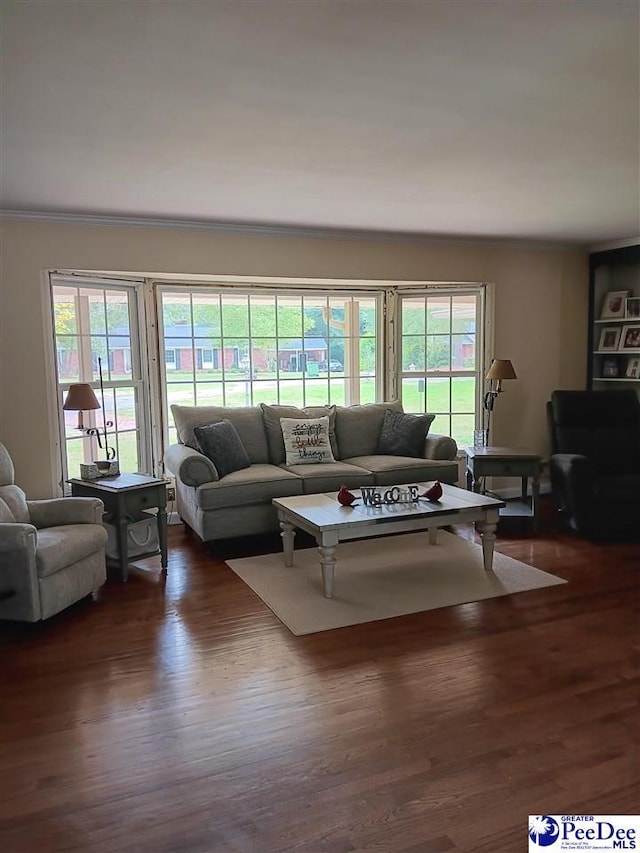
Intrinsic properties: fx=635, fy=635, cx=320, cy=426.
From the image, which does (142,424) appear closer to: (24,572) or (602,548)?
(24,572)

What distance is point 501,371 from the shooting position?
5.60 metres

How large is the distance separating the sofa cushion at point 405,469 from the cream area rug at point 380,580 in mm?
503

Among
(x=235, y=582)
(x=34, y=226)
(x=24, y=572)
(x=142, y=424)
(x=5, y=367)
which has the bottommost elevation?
(x=235, y=582)

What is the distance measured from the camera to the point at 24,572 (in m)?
3.22

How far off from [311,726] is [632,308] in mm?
5141

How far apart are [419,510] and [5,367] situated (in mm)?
2990

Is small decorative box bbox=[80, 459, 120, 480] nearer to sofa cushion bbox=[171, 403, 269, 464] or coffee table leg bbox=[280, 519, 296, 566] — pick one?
sofa cushion bbox=[171, 403, 269, 464]

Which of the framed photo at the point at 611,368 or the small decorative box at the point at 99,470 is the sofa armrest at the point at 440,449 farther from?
the small decorative box at the point at 99,470

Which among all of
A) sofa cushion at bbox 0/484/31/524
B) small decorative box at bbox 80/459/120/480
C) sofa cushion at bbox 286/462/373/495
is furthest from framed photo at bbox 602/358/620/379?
sofa cushion at bbox 0/484/31/524

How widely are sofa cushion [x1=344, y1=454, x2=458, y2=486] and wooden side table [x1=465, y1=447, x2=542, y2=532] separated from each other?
0.18 meters

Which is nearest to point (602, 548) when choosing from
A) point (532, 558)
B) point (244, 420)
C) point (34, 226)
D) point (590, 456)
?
point (532, 558)

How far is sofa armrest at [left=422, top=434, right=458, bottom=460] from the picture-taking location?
17.3 feet

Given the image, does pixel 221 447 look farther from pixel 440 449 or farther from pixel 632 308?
pixel 632 308
